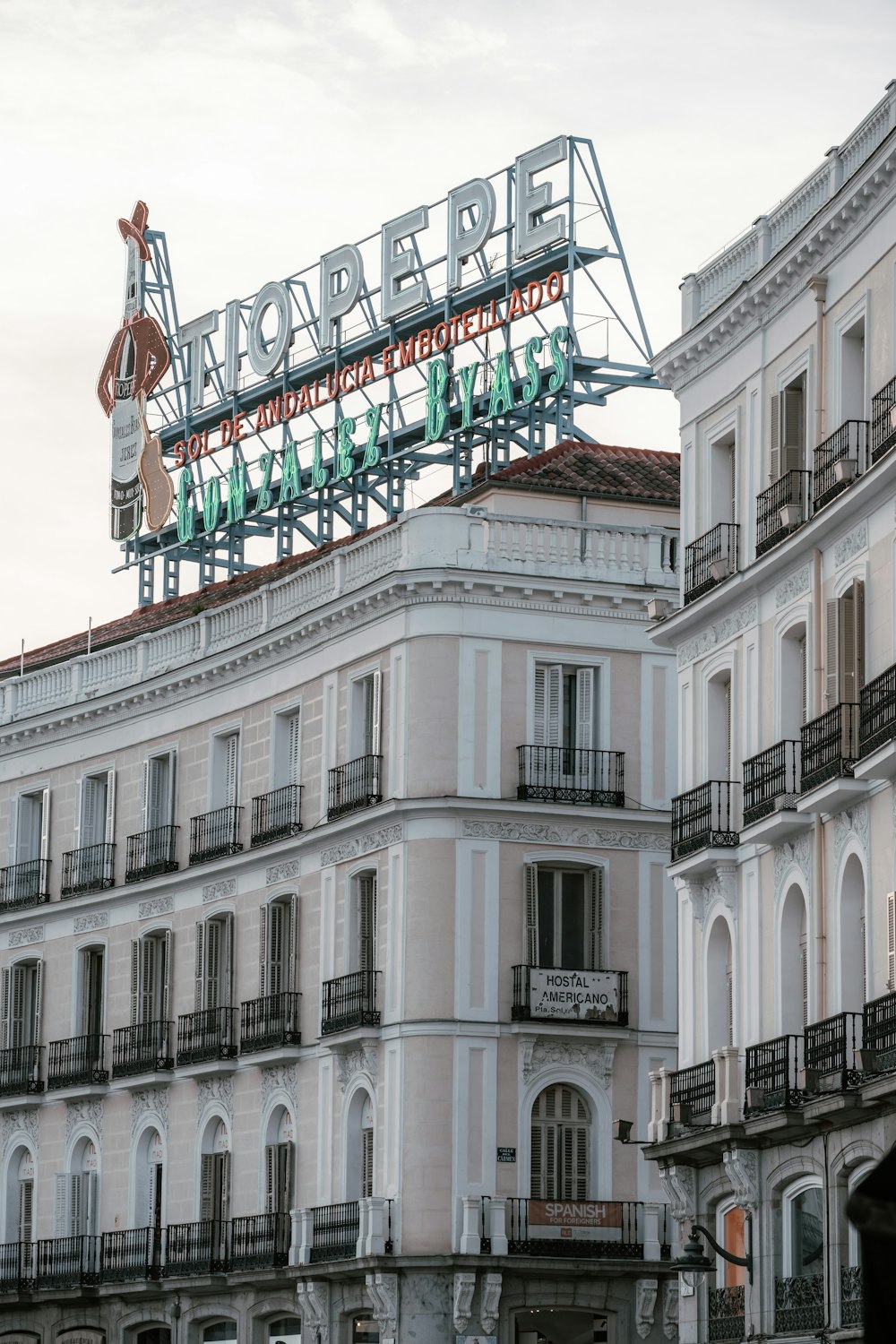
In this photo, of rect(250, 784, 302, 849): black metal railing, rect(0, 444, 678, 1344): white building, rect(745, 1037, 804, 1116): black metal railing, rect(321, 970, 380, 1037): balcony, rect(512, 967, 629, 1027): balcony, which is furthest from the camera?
rect(250, 784, 302, 849): black metal railing

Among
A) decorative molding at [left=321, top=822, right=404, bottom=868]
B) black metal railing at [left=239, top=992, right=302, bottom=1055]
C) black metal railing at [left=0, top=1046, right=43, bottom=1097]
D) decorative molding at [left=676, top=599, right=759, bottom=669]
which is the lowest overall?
black metal railing at [left=0, top=1046, right=43, bottom=1097]

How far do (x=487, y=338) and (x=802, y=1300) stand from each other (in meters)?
31.4

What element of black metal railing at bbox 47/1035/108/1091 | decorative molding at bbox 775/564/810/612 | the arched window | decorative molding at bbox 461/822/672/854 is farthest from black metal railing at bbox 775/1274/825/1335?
black metal railing at bbox 47/1035/108/1091

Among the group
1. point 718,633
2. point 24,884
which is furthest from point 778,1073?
point 24,884

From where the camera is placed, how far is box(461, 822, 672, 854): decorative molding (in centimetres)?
4606

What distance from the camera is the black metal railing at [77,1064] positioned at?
54.5 m

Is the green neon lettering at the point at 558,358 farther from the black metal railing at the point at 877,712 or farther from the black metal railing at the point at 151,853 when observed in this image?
the black metal railing at the point at 877,712

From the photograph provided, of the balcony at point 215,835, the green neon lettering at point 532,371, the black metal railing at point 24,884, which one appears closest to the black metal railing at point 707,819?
the balcony at point 215,835

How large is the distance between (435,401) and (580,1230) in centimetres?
2294

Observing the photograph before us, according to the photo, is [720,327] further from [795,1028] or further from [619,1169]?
[619,1169]

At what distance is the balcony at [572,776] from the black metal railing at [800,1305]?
1417 centimetres

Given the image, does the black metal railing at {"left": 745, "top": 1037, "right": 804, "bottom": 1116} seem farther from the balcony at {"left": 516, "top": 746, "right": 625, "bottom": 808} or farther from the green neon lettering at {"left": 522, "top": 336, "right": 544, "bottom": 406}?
the green neon lettering at {"left": 522, "top": 336, "right": 544, "bottom": 406}

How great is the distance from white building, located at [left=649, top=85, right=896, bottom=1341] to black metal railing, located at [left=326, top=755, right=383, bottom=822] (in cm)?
879

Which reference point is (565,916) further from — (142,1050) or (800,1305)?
(800,1305)
